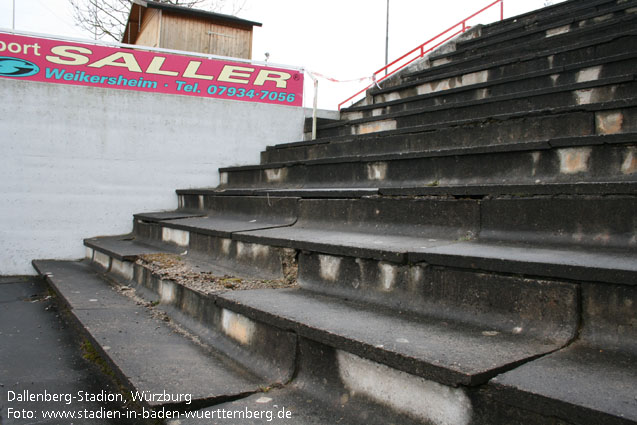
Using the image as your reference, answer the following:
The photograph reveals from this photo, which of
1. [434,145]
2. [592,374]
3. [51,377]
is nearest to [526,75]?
[434,145]

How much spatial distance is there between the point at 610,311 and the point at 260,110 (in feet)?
17.2

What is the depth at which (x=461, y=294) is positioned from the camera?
1932mm

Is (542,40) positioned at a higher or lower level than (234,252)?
higher

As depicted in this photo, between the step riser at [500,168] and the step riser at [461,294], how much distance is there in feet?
3.14

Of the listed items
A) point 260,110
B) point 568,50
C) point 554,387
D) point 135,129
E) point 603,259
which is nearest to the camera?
point 554,387

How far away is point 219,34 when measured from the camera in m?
9.32

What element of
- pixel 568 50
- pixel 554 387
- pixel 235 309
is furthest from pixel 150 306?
pixel 568 50

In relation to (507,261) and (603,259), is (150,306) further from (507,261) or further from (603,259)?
(603,259)

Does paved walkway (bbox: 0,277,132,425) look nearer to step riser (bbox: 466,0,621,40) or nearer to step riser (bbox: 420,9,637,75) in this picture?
step riser (bbox: 420,9,637,75)

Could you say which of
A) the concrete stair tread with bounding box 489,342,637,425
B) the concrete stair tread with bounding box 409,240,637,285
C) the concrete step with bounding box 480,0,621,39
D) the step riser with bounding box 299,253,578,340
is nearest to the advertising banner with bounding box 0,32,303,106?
the concrete step with bounding box 480,0,621,39

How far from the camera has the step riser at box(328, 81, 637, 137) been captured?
339 centimetres

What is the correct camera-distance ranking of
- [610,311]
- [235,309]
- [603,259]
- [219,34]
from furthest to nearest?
[219,34]
[235,309]
[603,259]
[610,311]

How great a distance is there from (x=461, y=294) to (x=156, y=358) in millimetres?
1423

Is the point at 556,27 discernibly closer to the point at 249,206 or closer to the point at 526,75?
the point at 526,75
